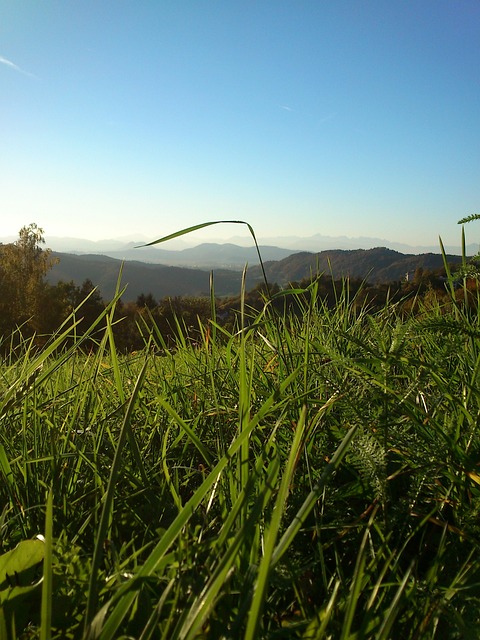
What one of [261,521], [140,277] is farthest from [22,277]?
[140,277]

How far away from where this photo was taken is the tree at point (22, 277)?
39250 millimetres

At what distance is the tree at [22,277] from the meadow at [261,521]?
113 ft

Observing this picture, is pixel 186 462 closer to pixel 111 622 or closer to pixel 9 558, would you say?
pixel 9 558

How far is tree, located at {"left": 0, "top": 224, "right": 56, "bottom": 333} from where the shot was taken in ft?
129

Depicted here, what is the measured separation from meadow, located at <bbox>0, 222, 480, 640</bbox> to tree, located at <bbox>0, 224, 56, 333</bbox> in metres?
34.6

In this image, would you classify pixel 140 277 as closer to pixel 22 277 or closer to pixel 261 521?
pixel 22 277

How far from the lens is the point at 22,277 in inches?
1789

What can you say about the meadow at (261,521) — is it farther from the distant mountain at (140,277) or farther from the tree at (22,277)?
the distant mountain at (140,277)

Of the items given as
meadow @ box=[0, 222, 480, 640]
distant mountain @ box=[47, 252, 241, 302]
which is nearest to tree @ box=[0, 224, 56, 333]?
meadow @ box=[0, 222, 480, 640]

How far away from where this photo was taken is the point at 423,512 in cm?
93

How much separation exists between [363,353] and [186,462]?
1.93ft

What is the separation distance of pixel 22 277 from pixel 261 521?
48855 mm

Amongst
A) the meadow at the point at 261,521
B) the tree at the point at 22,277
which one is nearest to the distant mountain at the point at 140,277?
the tree at the point at 22,277

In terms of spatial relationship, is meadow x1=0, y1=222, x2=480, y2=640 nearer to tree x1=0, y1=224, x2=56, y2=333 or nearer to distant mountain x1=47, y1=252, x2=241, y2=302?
tree x1=0, y1=224, x2=56, y2=333
